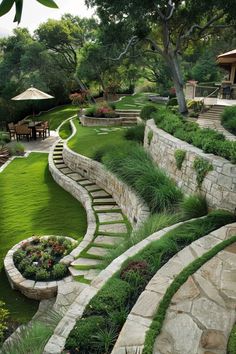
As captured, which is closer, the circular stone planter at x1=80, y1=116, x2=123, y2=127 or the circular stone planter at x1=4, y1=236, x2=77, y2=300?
the circular stone planter at x1=4, y1=236, x2=77, y2=300

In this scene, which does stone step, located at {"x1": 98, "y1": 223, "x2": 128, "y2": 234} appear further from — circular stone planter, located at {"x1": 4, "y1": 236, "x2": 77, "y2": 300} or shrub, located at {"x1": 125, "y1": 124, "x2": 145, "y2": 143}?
shrub, located at {"x1": 125, "y1": 124, "x2": 145, "y2": 143}

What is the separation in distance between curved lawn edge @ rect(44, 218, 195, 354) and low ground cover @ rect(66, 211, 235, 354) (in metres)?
0.08

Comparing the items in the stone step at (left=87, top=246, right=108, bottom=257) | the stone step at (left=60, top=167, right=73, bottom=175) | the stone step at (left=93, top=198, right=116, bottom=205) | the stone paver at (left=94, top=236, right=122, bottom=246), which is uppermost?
the stone step at (left=60, top=167, right=73, bottom=175)

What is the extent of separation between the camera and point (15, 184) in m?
10.4

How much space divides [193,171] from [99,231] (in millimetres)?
2676

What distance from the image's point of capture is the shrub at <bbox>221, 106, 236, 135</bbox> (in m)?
9.83

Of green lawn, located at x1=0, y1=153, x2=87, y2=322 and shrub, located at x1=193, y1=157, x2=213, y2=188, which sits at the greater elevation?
shrub, located at x1=193, y1=157, x2=213, y2=188

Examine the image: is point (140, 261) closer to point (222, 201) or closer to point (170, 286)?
point (170, 286)

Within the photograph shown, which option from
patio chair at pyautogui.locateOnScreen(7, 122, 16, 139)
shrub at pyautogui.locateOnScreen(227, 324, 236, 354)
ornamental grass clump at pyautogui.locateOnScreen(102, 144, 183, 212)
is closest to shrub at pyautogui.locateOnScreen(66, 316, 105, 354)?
shrub at pyautogui.locateOnScreen(227, 324, 236, 354)

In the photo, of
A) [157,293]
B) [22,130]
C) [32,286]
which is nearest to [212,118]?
[22,130]

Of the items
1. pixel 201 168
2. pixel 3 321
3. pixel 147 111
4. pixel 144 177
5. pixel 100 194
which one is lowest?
pixel 3 321

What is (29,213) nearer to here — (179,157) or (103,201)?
(103,201)

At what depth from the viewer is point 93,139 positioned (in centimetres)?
1264

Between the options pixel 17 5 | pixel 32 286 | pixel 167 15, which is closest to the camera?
pixel 17 5
